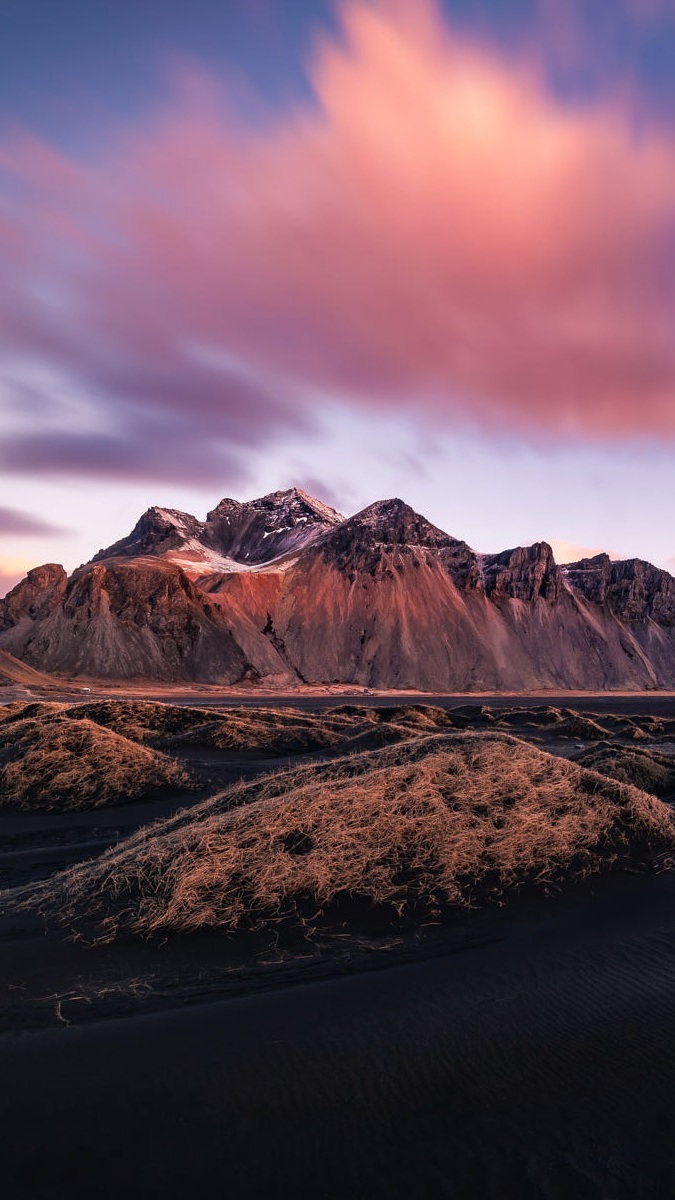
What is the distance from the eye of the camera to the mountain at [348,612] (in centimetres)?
9369

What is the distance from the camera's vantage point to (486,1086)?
14.5 feet

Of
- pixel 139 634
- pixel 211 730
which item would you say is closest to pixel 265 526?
pixel 139 634

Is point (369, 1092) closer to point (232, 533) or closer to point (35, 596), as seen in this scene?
point (35, 596)

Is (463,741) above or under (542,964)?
above

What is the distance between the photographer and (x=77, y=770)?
16.6 metres

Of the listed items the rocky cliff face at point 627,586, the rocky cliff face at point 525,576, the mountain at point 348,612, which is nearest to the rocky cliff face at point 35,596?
the mountain at point 348,612

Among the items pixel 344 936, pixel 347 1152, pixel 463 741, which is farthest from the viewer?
pixel 463 741

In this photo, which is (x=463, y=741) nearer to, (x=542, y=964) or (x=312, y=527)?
(x=542, y=964)

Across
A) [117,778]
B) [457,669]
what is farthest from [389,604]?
[117,778]

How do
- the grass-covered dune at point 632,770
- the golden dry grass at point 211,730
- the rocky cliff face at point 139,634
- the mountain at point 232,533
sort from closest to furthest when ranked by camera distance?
the grass-covered dune at point 632,770 < the golden dry grass at point 211,730 < the rocky cliff face at point 139,634 < the mountain at point 232,533

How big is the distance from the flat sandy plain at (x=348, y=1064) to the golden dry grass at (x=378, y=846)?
567 mm

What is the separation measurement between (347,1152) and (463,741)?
8.33m

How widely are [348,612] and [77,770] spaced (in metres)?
95.3

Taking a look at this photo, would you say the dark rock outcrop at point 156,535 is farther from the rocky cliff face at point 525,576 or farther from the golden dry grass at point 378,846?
the golden dry grass at point 378,846
